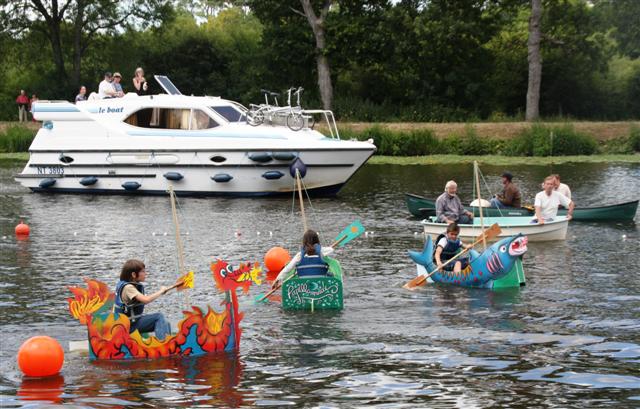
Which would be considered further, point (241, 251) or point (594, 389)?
point (241, 251)

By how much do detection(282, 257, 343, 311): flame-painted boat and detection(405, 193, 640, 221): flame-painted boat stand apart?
28.4 feet

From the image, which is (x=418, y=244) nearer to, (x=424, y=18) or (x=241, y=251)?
(x=241, y=251)

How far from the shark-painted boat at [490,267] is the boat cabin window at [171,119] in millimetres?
15428

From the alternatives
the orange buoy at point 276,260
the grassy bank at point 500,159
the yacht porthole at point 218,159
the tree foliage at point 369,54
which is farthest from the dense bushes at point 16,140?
the orange buoy at point 276,260

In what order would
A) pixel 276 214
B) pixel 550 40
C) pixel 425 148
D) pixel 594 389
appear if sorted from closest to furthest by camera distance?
pixel 594 389 < pixel 276 214 < pixel 425 148 < pixel 550 40

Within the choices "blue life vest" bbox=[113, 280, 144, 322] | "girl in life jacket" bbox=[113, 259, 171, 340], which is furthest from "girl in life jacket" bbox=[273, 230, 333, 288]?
"blue life vest" bbox=[113, 280, 144, 322]

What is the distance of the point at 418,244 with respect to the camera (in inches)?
1030

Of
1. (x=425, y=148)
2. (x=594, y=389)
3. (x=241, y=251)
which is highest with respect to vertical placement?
(x=425, y=148)

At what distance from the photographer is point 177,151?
35562 millimetres

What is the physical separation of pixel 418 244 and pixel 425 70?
32.0m

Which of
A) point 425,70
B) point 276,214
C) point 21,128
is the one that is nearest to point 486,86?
point 425,70

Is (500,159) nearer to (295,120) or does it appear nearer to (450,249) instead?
(295,120)

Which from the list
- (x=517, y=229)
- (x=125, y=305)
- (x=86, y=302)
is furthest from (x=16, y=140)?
(x=86, y=302)

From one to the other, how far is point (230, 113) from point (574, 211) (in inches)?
464
